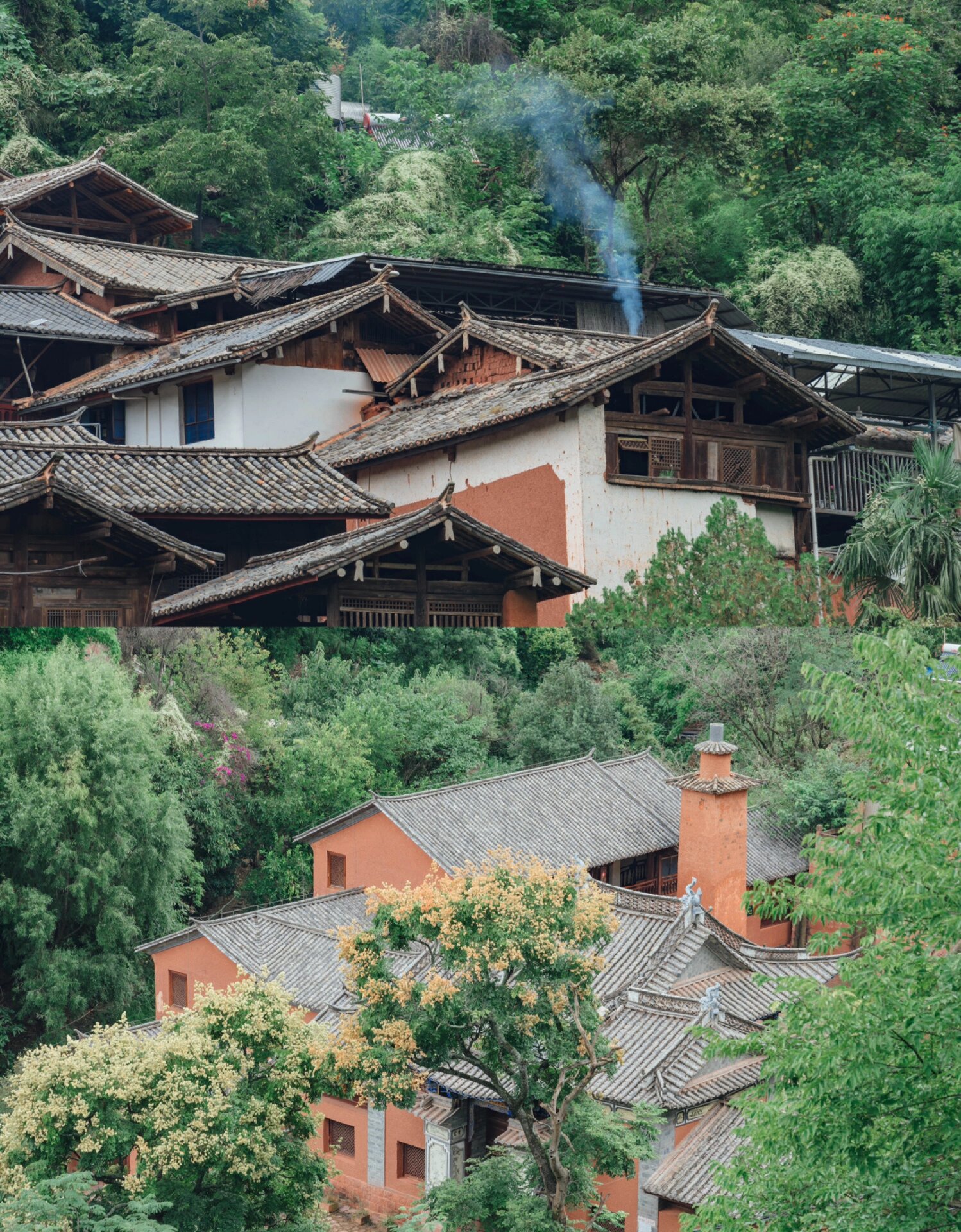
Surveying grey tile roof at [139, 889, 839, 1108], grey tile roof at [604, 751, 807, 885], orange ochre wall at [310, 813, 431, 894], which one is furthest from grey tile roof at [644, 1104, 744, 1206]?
grey tile roof at [604, 751, 807, 885]

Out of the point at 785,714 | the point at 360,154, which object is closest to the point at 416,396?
the point at 785,714

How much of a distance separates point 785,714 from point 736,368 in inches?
437

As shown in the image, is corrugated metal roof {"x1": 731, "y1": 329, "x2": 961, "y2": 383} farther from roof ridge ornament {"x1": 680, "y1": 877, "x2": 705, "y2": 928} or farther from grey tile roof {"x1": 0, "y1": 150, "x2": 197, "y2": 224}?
grey tile roof {"x1": 0, "y1": 150, "x2": 197, "y2": 224}

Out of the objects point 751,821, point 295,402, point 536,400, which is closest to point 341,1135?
point 536,400

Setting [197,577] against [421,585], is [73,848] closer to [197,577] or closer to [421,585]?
[197,577]

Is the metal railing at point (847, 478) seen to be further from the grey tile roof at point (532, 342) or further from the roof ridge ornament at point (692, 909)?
the roof ridge ornament at point (692, 909)

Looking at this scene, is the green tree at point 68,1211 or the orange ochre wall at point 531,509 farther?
the orange ochre wall at point 531,509

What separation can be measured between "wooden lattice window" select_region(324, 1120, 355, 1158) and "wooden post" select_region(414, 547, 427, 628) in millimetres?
6827

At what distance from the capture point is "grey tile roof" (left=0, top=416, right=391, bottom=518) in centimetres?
1730

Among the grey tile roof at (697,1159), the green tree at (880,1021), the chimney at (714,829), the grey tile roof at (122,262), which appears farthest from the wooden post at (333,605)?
the grey tile roof at (122,262)

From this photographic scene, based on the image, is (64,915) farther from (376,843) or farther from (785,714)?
(785,714)

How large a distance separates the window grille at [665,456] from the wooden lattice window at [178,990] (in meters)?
9.64

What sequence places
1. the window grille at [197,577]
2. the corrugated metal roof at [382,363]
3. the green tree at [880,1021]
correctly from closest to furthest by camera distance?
the green tree at [880,1021] → the window grille at [197,577] → the corrugated metal roof at [382,363]

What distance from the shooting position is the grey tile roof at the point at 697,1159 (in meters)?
16.4
